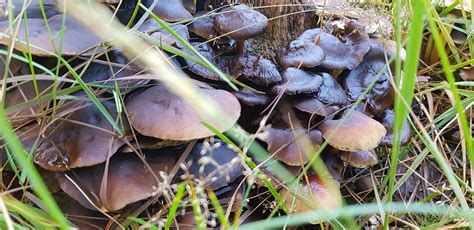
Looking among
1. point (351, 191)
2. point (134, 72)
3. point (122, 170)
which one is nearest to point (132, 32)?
point (134, 72)

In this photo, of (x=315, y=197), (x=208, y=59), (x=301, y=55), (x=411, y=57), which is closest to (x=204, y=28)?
(x=208, y=59)

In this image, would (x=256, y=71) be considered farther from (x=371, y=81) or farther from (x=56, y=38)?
(x=56, y=38)

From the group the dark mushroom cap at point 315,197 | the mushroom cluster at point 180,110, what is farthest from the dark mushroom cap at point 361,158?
the dark mushroom cap at point 315,197

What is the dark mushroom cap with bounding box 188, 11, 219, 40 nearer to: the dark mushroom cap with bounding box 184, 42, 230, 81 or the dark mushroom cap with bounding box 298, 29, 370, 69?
the dark mushroom cap with bounding box 184, 42, 230, 81

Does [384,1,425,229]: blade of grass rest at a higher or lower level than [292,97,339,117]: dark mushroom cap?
higher

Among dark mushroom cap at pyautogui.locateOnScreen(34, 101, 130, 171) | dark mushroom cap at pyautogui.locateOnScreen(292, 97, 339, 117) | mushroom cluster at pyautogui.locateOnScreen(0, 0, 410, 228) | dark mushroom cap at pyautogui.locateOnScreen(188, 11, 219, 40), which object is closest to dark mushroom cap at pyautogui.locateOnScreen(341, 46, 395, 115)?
mushroom cluster at pyautogui.locateOnScreen(0, 0, 410, 228)

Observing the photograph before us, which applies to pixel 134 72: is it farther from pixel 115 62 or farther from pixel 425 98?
pixel 425 98
